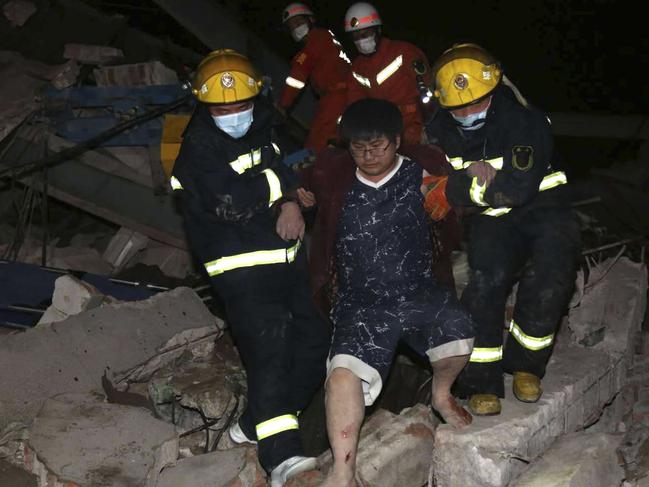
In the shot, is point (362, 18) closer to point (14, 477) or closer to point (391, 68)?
point (391, 68)

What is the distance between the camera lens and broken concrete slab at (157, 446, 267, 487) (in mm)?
4023

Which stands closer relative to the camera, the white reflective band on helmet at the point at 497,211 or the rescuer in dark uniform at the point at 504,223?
the rescuer in dark uniform at the point at 504,223

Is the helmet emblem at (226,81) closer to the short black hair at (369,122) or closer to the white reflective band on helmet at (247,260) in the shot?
A: the short black hair at (369,122)

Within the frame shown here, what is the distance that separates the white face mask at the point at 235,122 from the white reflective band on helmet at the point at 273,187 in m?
0.27

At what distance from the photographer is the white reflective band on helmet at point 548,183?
4258 millimetres

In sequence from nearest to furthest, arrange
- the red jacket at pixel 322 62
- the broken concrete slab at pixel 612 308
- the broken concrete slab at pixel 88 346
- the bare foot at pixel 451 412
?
1. the bare foot at pixel 451 412
2. the broken concrete slab at pixel 88 346
3. the broken concrete slab at pixel 612 308
4. the red jacket at pixel 322 62

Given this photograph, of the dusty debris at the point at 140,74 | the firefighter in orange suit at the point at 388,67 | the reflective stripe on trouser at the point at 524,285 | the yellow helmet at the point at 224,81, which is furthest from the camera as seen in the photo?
the dusty debris at the point at 140,74

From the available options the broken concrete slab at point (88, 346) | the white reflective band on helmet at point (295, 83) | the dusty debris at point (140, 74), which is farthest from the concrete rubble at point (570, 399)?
the dusty debris at point (140, 74)

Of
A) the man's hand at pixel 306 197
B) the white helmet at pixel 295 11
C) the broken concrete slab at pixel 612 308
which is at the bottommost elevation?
the broken concrete slab at pixel 612 308

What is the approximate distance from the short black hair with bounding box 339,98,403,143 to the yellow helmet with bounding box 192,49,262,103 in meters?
0.65

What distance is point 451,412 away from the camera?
399cm

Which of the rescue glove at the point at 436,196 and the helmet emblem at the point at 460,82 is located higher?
the helmet emblem at the point at 460,82

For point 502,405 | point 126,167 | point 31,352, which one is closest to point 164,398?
point 31,352

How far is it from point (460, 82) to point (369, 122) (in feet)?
2.15
